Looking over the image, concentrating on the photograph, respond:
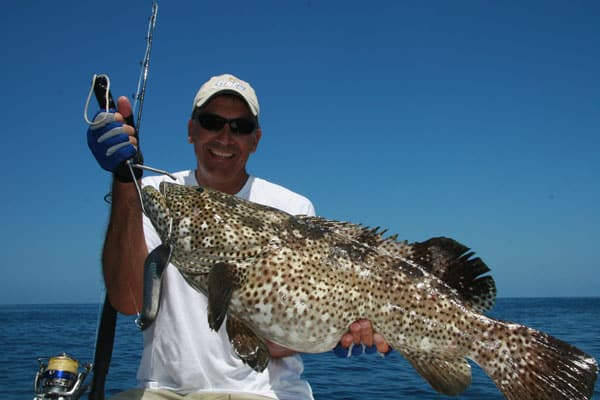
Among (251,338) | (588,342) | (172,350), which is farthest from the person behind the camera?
(588,342)

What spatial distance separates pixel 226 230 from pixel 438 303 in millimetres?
1703

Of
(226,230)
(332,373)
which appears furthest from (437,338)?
(332,373)

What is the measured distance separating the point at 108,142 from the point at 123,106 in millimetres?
340

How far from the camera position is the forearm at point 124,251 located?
157 inches

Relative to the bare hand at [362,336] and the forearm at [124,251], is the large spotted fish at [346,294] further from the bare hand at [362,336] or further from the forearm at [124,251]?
the forearm at [124,251]

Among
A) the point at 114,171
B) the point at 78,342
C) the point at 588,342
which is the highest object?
the point at 114,171

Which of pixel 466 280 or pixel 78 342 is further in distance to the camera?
pixel 78 342

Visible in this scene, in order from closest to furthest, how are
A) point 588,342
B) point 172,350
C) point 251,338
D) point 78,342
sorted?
point 251,338 < point 172,350 < point 588,342 < point 78,342

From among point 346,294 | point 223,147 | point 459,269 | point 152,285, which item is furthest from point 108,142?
point 459,269

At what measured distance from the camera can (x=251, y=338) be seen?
12.1ft

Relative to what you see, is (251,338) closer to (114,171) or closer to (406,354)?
(406,354)

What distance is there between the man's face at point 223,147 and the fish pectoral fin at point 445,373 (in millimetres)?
2532

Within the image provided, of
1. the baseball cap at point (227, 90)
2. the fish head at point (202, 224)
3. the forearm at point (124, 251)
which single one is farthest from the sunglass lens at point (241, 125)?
the forearm at point (124, 251)

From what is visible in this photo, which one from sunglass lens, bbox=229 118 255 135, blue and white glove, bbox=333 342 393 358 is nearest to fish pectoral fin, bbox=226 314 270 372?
blue and white glove, bbox=333 342 393 358
